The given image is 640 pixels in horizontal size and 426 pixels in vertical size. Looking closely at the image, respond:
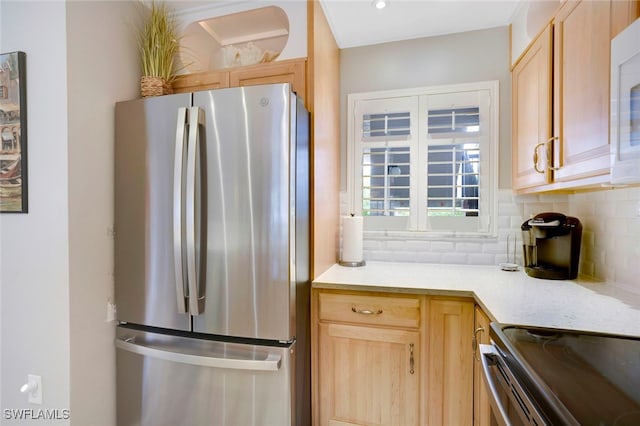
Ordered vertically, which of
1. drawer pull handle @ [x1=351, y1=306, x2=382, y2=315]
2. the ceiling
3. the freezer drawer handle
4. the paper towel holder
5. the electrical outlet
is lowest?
the electrical outlet

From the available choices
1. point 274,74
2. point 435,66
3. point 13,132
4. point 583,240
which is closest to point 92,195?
point 13,132

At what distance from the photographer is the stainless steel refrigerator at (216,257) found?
1.37 metres

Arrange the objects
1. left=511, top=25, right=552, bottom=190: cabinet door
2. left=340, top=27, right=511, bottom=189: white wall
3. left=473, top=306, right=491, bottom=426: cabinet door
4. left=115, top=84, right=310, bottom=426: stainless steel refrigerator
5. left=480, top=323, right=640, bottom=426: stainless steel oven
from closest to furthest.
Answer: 1. left=480, top=323, right=640, bottom=426: stainless steel oven
2. left=473, top=306, right=491, bottom=426: cabinet door
3. left=115, top=84, right=310, bottom=426: stainless steel refrigerator
4. left=511, top=25, right=552, bottom=190: cabinet door
5. left=340, top=27, right=511, bottom=189: white wall

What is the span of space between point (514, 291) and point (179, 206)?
1.61 metres

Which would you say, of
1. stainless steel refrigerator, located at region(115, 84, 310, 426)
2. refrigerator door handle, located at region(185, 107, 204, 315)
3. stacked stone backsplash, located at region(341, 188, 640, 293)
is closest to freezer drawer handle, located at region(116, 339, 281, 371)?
stainless steel refrigerator, located at region(115, 84, 310, 426)

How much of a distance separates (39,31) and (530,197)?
9.22 ft

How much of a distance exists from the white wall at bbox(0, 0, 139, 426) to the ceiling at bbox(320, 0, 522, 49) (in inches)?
51.9

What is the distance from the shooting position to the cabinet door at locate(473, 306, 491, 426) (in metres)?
1.26

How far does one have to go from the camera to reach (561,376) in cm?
71

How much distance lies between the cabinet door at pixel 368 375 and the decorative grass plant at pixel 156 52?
1.64m

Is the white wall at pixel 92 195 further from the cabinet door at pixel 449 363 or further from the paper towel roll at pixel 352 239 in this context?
the cabinet door at pixel 449 363

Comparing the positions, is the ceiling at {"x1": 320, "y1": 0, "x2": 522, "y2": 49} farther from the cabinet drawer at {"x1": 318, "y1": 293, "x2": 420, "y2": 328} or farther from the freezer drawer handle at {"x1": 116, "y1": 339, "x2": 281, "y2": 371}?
the freezer drawer handle at {"x1": 116, "y1": 339, "x2": 281, "y2": 371}

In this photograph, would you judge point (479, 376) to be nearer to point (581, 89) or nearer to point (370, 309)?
point (370, 309)

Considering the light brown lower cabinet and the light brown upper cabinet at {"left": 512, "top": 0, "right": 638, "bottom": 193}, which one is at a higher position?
the light brown upper cabinet at {"left": 512, "top": 0, "right": 638, "bottom": 193}
